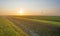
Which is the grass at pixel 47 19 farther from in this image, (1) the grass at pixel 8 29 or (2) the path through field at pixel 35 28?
(1) the grass at pixel 8 29

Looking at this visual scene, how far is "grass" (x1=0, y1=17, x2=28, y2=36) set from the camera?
1.70 meters

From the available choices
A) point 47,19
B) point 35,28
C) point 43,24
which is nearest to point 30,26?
point 35,28

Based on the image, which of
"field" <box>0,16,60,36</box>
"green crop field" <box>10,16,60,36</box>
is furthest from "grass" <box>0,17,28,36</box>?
"green crop field" <box>10,16,60,36</box>

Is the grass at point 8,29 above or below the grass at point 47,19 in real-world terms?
below

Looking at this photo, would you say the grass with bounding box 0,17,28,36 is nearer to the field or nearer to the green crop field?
the field

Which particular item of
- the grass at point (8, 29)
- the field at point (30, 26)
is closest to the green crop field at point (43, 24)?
the field at point (30, 26)

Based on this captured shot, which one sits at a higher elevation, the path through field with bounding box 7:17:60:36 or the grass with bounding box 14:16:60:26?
the grass with bounding box 14:16:60:26

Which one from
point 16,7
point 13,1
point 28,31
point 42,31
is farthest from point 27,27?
point 13,1

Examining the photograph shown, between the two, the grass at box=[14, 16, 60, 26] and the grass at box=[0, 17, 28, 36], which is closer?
the grass at box=[0, 17, 28, 36]

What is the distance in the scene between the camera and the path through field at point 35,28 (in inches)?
69.2

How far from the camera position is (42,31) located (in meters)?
Answer: 1.77

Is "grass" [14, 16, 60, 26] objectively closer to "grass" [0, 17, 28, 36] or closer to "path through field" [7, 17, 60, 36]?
"path through field" [7, 17, 60, 36]

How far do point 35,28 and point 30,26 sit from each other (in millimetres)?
98

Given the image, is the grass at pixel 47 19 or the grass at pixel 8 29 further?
the grass at pixel 47 19
